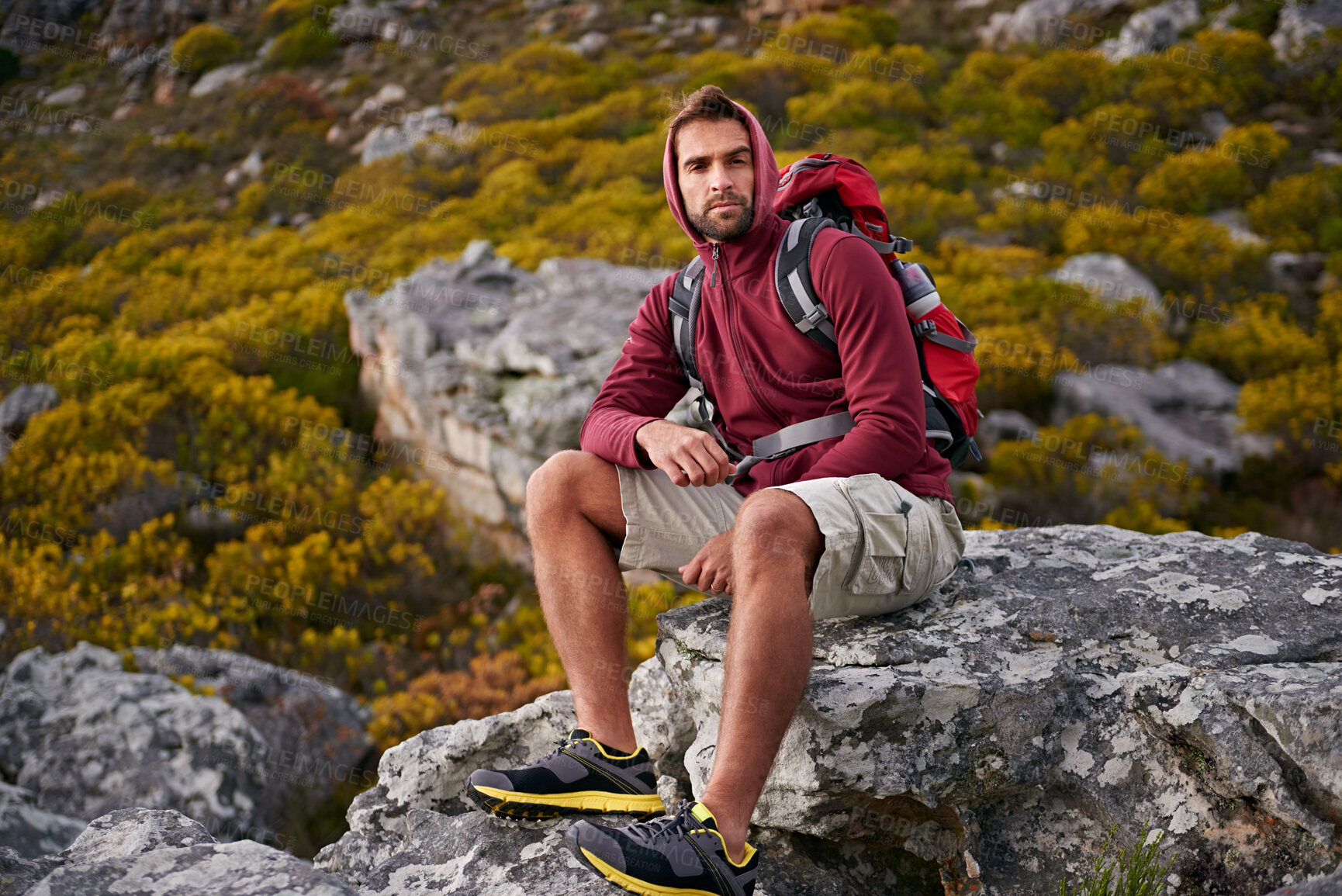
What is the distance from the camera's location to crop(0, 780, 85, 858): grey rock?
3.15 meters

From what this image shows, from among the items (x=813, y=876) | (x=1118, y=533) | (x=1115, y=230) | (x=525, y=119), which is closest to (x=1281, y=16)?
(x=1115, y=230)

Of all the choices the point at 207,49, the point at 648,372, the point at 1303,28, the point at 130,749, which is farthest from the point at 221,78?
the point at 1303,28

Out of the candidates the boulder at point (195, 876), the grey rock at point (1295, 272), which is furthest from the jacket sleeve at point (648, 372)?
the grey rock at point (1295, 272)

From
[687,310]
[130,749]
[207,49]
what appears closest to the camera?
[687,310]

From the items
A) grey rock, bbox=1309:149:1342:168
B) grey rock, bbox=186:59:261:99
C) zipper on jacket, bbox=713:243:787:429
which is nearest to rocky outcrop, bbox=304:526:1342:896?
zipper on jacket, bbox=713:243:787:429

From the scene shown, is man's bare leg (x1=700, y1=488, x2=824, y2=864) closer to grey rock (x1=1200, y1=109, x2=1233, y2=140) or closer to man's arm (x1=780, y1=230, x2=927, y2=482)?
man's arm (x1=780, y1=230, x2=927, y2=482)

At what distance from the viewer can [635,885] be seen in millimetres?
1787

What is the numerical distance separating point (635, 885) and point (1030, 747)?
1084 mm

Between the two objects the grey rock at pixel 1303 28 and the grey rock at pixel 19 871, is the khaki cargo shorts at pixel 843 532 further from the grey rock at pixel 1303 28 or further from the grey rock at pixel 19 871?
the grey rock at pixel 1303 28

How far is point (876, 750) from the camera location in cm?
212

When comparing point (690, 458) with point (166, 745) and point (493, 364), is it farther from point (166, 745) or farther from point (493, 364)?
point (493, 364)

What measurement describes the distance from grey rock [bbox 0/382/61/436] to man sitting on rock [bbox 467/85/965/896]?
23.2ft

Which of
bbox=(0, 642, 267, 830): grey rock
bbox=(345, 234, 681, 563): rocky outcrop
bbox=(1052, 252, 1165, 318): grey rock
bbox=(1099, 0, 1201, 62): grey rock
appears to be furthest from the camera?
bbox=(1099, 0, 1201, 62): grey rock

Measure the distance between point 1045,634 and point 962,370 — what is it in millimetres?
793
